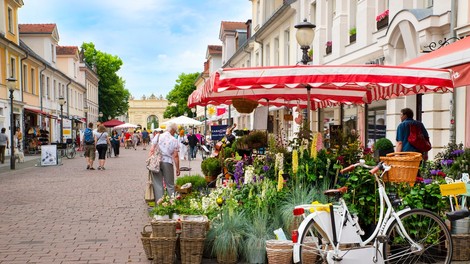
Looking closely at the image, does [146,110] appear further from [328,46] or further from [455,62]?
[455,62]

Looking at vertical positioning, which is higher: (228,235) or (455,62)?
(455,62)

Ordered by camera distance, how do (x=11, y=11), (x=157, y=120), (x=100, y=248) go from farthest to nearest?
1. (x=157, y=120)
2. (x=11, y=11)
3. (x=100, y=248)

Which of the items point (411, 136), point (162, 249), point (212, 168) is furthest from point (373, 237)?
point (212, 168)

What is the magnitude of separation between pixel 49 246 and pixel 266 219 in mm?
2832

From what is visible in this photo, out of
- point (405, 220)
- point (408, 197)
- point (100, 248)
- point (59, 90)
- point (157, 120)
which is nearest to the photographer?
point (405, 220)

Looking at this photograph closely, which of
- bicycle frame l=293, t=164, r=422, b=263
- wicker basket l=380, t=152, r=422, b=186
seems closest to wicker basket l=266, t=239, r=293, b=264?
bicycle frame l=293, t=164, r=422, b=263

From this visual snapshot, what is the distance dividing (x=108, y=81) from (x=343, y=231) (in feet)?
216

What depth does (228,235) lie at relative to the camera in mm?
5453

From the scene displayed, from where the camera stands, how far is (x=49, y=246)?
6270 millimetres

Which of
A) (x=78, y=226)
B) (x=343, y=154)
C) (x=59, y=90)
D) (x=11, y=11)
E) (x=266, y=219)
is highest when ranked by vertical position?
(x=11, y=11)

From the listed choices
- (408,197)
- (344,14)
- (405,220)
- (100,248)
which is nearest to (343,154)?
(408,197)

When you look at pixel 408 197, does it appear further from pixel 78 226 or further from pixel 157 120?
pixel 157 120

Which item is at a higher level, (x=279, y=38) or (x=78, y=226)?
(x=279, y=38)

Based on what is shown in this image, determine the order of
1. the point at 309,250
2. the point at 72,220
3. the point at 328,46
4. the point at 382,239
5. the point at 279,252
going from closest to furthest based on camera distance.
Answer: the point at 309,250 → the point at 382,239 → the point at 279,252 → the point at 72,220 → the point at 328,46
